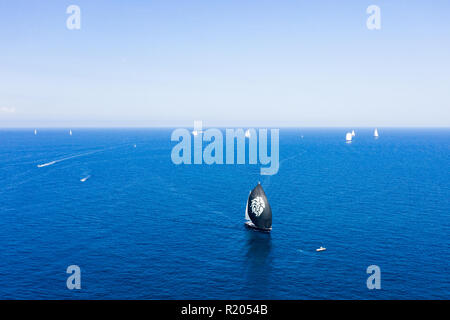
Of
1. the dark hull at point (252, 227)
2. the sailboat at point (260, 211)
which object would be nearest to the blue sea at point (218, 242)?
the dark hull at point (252, 227)

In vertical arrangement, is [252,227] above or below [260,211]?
below

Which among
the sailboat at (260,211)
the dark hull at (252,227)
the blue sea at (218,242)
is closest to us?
the blue sea at (218,242)

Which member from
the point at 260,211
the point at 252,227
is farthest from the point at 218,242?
the point at 260,211

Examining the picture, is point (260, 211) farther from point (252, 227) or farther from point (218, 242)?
point (218, 242)

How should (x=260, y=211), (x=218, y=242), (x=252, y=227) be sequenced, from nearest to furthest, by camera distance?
(x=218, y=242) → (x=260, y=211) → (x=252, y=227)

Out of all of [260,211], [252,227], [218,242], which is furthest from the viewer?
[252,227]

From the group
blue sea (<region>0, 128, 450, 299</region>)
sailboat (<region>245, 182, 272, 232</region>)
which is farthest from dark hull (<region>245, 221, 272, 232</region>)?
blue sea (<region>0, 128, 450, 299</region>)

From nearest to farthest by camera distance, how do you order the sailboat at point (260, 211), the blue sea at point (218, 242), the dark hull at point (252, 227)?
the blue sea at point (218, 242)
the sailboat at point (260, 211)
the dark hull at point (252, 227)

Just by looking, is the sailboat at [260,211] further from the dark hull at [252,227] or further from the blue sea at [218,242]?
the blue sea at [218,242]

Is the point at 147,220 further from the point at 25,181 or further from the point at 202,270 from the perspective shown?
the point at 25,181

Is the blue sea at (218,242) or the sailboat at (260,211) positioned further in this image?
the sailboat at (260,211)
